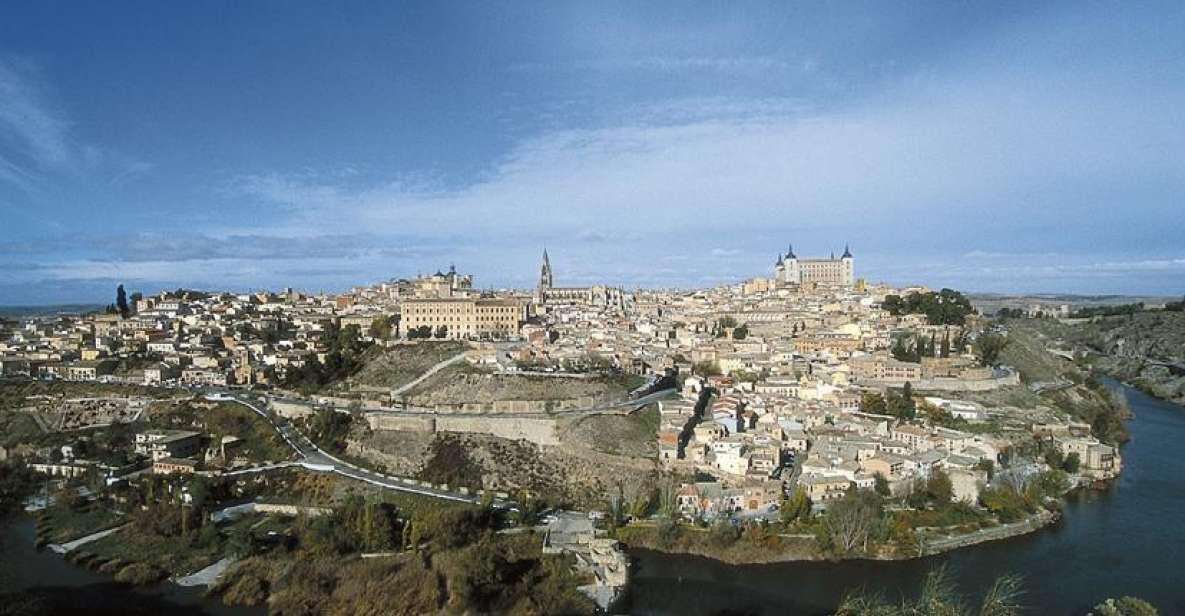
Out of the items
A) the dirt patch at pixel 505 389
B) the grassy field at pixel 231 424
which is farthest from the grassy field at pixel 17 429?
the dirt patch at pixel 505 389

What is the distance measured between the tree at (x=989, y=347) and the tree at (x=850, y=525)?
1433cm

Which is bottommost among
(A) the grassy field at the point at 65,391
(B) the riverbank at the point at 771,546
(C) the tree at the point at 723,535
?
(B) the riverbank at the point at 771,546

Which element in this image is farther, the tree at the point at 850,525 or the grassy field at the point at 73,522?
the grassy field at the point at 73,522

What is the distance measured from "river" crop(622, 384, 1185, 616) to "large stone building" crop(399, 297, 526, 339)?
18.0 m

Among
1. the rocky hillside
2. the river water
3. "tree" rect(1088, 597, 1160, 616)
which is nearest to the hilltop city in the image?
the river water

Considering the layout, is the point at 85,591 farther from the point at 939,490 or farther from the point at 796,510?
the point at 939,490

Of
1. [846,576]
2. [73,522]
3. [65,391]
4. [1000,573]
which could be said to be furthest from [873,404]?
[65,391]

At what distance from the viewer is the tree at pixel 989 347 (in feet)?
88.6

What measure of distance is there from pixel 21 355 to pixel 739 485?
28.4m

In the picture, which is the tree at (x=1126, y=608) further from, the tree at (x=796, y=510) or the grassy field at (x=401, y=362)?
the grassy field at (x=401, y=362)

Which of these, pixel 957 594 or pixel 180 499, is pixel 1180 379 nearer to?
pixel 957 594

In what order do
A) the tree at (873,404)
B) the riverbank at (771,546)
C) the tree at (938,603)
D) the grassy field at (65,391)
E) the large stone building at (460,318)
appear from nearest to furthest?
the tree at (938,603) → the riverbank at (771,546) → the tree at (873,404) → the grassy field at (65,391) → the large stone building at (460,318)

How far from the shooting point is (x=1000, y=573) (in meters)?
14.0

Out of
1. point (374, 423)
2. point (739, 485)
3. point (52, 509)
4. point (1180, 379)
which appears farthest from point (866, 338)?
point (52, 509)
